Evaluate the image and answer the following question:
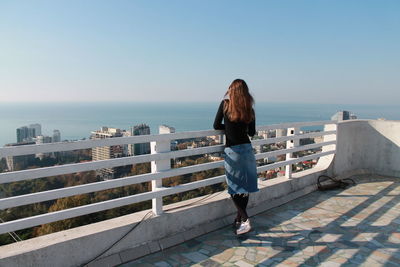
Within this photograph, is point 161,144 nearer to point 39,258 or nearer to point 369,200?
point 39,258

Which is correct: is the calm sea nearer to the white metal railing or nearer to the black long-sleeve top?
the black long-sleeve top

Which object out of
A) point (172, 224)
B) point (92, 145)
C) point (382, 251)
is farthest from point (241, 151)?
point (382, 251)

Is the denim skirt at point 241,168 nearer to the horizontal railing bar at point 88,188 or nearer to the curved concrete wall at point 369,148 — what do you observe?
the horizontal railing bar at point 88,188

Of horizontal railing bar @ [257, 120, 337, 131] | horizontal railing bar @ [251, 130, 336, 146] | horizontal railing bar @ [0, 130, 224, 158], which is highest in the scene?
horizontal railing bar @ [257, 120, 337, 131]

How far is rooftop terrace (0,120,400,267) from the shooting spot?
2.86m

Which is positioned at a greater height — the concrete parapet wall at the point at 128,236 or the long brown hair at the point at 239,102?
the long brown hair at the point at 239,102

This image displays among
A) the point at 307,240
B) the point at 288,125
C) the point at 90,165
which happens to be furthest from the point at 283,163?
the point at 90,165

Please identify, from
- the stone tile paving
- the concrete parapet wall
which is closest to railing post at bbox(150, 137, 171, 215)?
the concrete parapet wall

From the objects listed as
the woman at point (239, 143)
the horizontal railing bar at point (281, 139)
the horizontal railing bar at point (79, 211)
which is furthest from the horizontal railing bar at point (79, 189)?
the horizontal railing bar at point (281, 139)

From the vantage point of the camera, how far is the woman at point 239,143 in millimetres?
3674

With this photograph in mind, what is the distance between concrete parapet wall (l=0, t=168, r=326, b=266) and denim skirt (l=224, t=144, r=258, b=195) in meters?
0.59

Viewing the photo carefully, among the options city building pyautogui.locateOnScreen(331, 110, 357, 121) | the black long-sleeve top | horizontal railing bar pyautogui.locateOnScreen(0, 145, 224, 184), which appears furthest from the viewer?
city building pyautogui.locateOnScreen(331, 110, 357, 121)

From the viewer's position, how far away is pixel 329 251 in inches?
138

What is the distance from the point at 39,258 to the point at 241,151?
249cm
